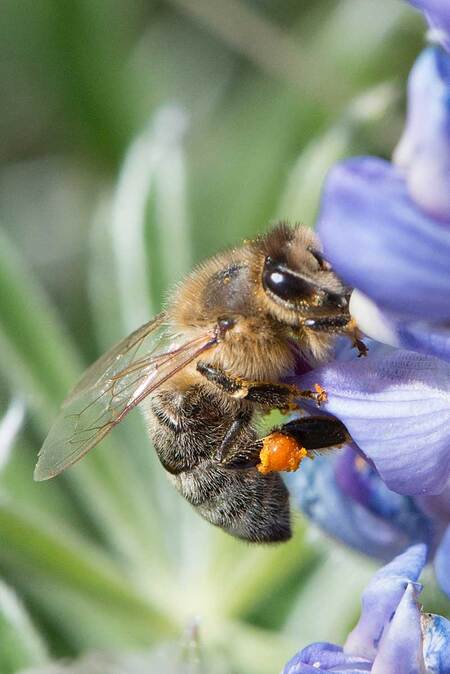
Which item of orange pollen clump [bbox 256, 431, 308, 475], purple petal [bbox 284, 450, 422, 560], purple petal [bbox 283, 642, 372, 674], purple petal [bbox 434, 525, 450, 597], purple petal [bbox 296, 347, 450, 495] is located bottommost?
purple petal [bbox 284, 450, 422, 560]

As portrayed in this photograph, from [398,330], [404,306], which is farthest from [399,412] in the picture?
[404,306]

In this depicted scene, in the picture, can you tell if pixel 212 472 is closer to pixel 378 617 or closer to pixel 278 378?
pixel 278 378

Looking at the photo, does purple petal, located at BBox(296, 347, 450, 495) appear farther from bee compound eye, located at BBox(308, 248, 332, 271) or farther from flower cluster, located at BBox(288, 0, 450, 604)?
bee compound eye, located at BBox(308, 248, 332, 271)

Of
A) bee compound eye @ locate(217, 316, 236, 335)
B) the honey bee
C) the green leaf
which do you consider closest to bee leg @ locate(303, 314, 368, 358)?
the honey bee

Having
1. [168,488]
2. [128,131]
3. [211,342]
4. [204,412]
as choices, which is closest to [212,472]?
[204,412]

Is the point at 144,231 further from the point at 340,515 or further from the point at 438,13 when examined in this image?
the point at 438,13
